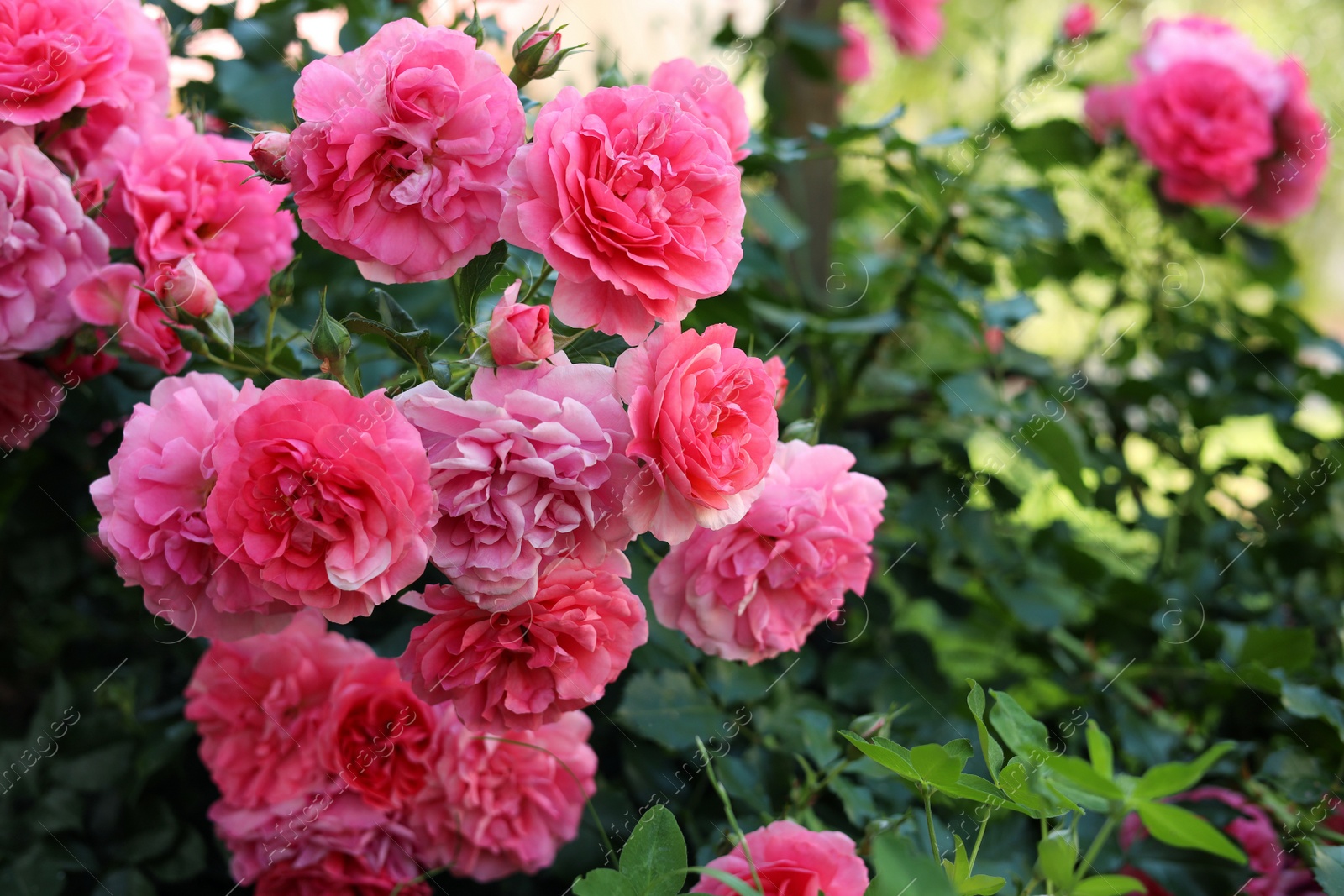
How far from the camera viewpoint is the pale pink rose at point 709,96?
0.54 m

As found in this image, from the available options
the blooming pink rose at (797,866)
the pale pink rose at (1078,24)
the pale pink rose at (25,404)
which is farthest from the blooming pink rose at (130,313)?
the pale pink rose at (1078,24)

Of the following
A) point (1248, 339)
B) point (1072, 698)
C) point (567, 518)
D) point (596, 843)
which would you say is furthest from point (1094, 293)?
point (567, 518)

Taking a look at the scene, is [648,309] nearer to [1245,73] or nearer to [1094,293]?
[1245,73]

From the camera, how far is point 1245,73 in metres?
1.18

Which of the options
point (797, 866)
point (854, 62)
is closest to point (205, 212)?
point (797, 866)

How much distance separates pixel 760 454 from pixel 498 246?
0.62ft

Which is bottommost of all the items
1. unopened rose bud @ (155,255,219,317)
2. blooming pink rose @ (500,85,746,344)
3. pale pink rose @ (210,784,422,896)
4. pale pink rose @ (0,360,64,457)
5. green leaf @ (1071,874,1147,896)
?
pale pink rose @ (210,784,422,896)

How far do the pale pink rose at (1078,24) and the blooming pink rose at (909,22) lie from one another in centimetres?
24

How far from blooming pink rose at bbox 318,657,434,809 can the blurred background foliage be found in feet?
0.32

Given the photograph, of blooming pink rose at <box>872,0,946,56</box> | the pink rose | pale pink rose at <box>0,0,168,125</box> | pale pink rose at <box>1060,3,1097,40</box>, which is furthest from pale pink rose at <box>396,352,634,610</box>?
blooming pink rose at <box>872,0,946,56</box>

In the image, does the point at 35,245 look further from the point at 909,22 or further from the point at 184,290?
the point at 909,22

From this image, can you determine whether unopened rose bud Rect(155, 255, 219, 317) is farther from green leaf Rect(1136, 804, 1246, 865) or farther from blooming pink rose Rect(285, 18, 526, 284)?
green leaf Rect(1136, 804, 1246, 865)

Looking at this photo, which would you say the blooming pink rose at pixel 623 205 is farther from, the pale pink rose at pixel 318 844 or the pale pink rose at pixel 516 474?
the pale pink rose at pixel 318 844

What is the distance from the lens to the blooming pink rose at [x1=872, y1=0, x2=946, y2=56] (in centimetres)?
138
